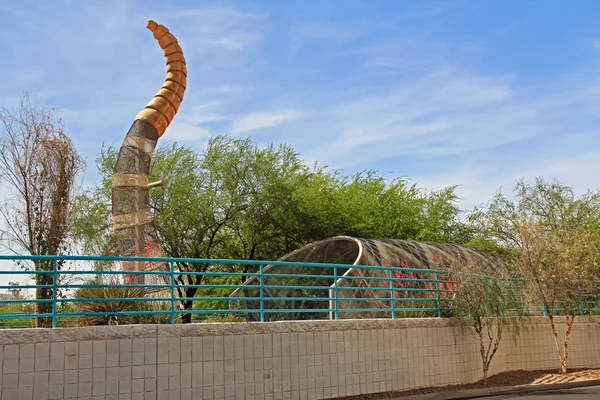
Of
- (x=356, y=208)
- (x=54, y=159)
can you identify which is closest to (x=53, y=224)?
(x=54, y=159)

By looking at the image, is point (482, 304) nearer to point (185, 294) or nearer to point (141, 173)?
point (141, 173)

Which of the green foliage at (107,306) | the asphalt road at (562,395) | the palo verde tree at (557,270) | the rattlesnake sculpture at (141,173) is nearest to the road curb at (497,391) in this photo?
the asphalt road at (562,395)

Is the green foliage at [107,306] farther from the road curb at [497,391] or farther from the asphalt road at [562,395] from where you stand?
the asphalt road at [562,395]

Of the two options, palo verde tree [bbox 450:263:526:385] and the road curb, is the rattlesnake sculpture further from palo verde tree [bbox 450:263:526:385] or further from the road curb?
palo verde tree [bbox 450:263:526:385]

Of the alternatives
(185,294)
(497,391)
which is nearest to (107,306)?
(497,391)

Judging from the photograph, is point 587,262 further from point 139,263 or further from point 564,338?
point 139,263

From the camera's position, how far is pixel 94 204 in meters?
27.9

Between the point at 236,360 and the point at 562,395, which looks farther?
the point at 562,395

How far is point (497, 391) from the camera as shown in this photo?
617 inches

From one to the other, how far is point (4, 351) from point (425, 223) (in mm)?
27933

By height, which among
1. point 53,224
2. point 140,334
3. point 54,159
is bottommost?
point 140,334

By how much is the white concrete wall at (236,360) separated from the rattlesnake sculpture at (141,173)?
5212 mm

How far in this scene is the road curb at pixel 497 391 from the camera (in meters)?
14.3

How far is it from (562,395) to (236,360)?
25.4 ft
